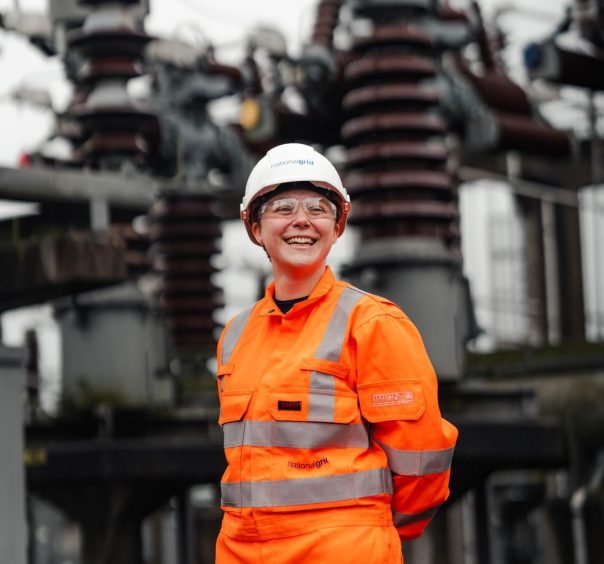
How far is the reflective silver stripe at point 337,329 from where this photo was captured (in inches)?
172

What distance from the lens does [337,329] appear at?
14.5 feet

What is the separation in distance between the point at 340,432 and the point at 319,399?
0.37 feet

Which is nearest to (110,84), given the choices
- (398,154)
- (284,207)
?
(398,154)

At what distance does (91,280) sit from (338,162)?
38.5 feet

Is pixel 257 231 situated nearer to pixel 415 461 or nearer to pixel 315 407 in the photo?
pixel 315 407

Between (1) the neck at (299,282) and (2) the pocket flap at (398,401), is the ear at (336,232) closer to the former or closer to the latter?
(1) the neck at (299,282)

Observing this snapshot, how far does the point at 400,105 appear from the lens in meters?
15.4

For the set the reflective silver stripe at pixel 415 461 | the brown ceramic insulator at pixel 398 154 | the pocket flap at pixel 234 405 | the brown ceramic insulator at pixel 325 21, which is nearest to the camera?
the reflective silver stripe at pixel 415 461

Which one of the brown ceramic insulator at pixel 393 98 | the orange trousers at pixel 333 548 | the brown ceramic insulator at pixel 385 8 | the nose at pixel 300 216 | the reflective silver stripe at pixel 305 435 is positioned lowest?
the orange trousers at pixel 333 548

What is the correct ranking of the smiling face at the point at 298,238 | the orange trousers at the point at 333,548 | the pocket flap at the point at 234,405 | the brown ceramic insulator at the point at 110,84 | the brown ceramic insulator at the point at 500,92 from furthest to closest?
the brown ceramic insulator at the point at 500,92, the brown ceramic insulator at the point at 110,84, the smiling face at the point at 298,238, the pocket flap at the point at 234,405, the orange trousers at the point at 333,548

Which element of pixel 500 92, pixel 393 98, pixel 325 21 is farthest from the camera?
pixel 325 21

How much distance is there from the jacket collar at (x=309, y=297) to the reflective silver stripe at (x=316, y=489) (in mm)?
543

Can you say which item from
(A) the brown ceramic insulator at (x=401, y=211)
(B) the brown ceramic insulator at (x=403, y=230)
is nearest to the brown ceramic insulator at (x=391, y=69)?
(A) the brown ceramic insulator at (x=401, y=211)

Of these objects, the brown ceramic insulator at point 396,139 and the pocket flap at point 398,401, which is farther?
the brown ceramic insulator at point 396,139
